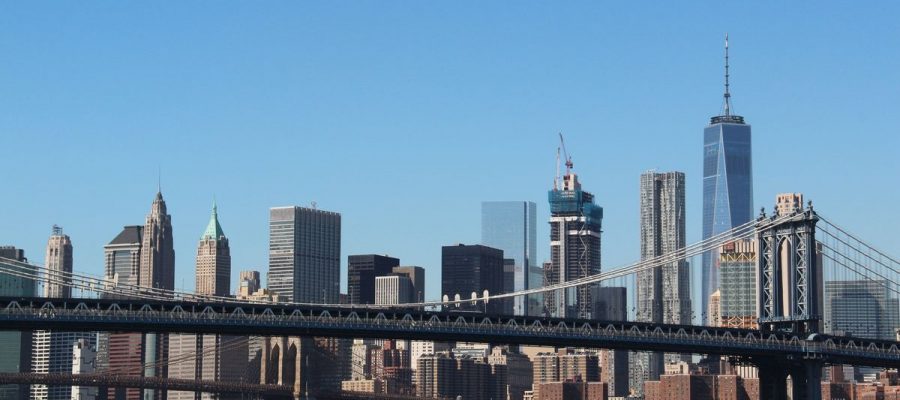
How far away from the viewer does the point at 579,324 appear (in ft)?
415

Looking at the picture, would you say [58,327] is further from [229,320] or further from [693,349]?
[693,349]

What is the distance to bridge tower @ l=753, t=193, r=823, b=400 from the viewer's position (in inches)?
4966

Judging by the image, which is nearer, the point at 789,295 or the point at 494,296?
the point at 789,295

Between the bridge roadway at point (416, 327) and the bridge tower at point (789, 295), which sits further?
the bridge tower at point (789, 295)

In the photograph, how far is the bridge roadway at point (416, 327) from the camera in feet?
367

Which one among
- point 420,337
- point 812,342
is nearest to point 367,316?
point 420,337

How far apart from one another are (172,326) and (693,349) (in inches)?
1423

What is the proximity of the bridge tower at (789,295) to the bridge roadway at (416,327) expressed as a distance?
3.47 feet

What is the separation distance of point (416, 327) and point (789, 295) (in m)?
28.7

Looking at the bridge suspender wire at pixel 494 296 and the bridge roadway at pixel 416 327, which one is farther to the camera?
the bridge suspender wire at pixel 494 296

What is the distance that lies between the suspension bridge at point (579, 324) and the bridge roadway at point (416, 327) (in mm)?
68

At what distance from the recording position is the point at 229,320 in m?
115

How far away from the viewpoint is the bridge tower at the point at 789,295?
126m

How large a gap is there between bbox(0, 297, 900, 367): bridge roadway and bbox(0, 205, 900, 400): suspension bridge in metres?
0.07
